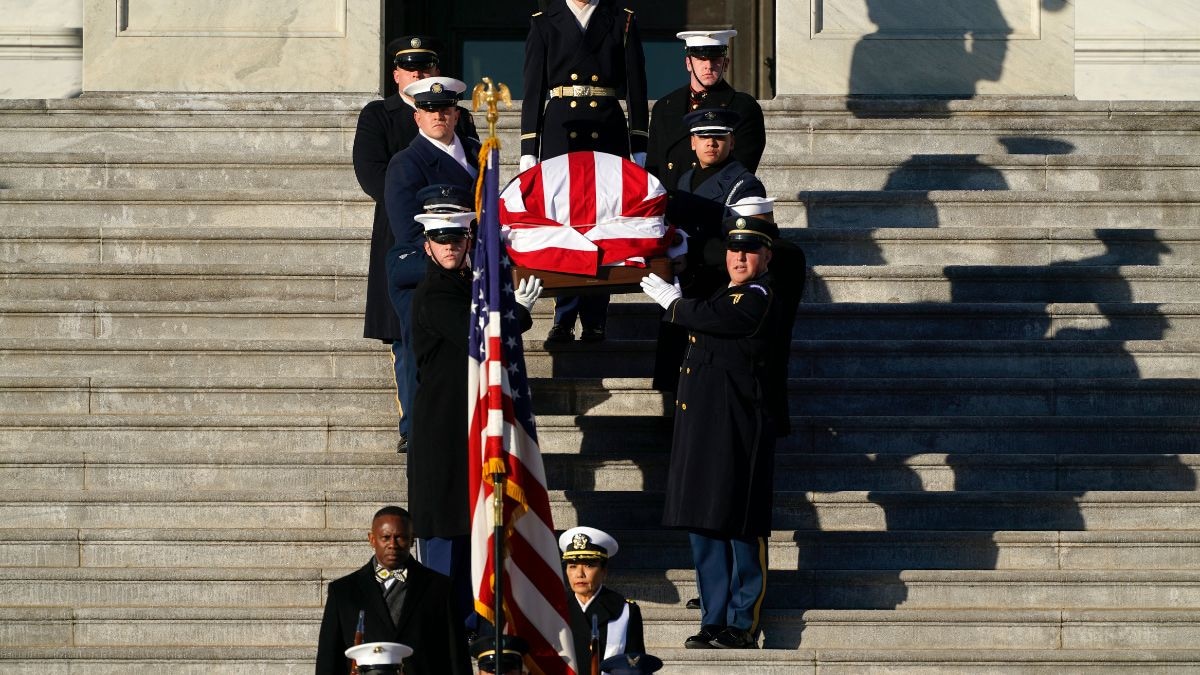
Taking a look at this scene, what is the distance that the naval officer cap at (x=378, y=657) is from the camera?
8.93 m

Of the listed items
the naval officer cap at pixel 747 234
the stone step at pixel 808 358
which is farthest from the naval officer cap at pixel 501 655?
the stone step at pixel 808 358

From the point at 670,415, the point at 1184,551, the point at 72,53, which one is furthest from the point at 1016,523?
the point at 72,53

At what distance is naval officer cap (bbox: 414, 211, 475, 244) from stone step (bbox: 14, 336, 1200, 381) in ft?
8.19

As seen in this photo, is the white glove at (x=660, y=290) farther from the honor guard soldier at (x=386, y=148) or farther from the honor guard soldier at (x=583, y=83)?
the honor guard soldier at (x=583, y=83)

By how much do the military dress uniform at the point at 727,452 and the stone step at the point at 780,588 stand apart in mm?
482

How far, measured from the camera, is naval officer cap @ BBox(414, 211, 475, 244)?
11.6 metres

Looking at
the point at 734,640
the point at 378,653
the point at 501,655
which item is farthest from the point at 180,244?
the point at 378,653

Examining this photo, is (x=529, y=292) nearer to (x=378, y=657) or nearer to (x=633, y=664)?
(x=633, y=664)

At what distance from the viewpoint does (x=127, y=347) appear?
14195mm

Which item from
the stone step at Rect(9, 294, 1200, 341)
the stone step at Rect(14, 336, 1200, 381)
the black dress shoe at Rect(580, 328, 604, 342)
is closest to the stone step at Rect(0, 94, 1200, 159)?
the stone step at Rect(9, 294, 1200, 341)

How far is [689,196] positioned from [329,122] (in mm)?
4885

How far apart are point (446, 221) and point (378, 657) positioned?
315 cm

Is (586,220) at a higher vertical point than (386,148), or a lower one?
lower

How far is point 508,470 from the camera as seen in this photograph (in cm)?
1077
